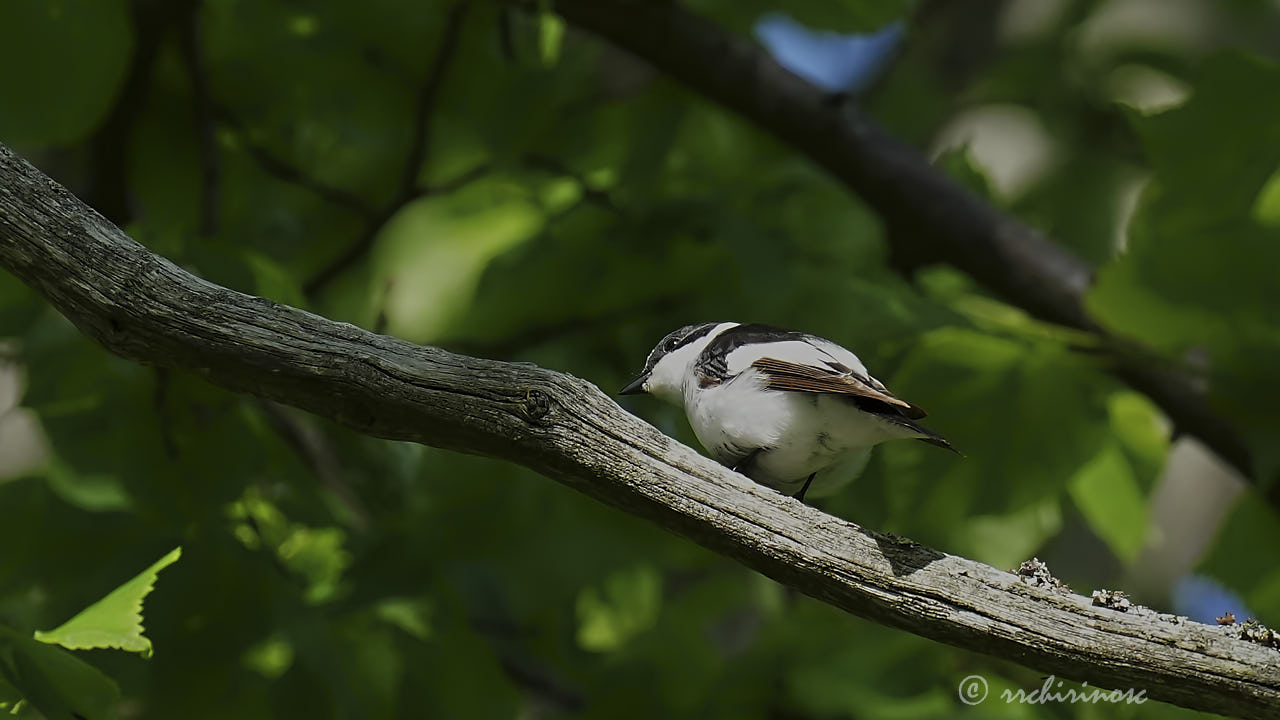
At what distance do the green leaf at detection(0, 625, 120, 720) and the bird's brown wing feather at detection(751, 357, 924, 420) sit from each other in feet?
4.25

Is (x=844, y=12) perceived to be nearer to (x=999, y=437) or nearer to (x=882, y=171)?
(x=882, y=171)

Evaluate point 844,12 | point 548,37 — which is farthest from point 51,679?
point 844,12

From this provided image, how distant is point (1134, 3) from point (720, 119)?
436cm

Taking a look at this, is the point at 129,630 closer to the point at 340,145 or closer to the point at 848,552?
the point at 848,552

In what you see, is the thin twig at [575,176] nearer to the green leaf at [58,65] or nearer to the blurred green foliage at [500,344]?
the blurred green foliage at [500,344]

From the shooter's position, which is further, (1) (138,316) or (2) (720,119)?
(2) (720,119)

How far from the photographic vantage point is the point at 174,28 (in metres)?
3.64

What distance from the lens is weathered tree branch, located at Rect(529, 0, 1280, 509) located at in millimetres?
3652

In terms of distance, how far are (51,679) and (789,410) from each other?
1.37 metres

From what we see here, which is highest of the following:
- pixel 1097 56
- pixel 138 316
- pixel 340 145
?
pixel 1097 56

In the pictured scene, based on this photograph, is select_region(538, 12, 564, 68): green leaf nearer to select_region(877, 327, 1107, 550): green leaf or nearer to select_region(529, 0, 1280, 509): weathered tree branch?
select_region(529, 0, 1280, 509): weathered tree branch

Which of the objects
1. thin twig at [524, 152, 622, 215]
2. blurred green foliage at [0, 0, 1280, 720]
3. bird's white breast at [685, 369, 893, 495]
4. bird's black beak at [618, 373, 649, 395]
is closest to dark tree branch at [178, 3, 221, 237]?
blurred green foliage at [0, 0, 1280, 720]

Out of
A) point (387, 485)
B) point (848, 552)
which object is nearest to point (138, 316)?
point (848, 552)

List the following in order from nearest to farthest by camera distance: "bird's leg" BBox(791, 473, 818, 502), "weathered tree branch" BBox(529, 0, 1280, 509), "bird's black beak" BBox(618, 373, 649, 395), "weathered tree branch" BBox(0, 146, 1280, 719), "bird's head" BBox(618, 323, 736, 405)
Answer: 1. "weathered tree branch" BBox(0, 146, 1280, 719)
2. "bird's leg" BBox(791, 473, 818, 502)
3. "bird's head" BBox(618, 323, 736, 405)
4. "bird's black beak" BBox(618, 373, 649, 395)
5. "weathered tree branch" BBox(529, 0, 1280, 509)
